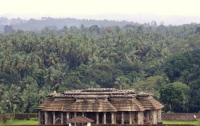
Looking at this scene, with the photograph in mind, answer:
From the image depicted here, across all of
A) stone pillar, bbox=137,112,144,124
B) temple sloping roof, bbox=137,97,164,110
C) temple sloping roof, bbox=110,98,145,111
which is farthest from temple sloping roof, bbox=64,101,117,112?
temple sloping roof, bbox=137,97,164,110

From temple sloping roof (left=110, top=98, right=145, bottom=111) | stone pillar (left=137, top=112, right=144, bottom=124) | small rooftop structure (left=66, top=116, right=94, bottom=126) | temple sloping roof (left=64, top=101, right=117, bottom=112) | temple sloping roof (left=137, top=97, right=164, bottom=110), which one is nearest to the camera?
small rooftop structure (left=66, top=116, right=94, bottom=126)

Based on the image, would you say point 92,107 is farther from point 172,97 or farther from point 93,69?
point 93,69

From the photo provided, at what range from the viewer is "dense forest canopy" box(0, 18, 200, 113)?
9631cm

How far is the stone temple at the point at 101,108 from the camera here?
223 ft

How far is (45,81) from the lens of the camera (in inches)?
4678

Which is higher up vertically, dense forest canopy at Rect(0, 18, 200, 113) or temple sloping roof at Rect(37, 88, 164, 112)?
temple sloping roof at Rect(37, 88, 164, 112)

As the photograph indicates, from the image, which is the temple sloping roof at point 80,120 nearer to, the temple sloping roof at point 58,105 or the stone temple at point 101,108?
the stone temple at point 101,108

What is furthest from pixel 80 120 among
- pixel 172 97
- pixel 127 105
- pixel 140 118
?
pixel 172 97

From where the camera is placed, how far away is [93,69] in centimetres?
12469

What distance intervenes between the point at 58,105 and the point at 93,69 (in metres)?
54.7

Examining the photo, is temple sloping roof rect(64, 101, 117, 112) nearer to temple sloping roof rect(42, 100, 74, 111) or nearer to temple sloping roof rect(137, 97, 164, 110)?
temple sloping roof rect(42, 100, 74, 111)

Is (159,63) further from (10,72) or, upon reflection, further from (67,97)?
(67,97)

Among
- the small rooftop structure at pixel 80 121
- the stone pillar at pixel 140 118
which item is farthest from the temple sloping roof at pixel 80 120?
the stone pillar at pixel 140 118

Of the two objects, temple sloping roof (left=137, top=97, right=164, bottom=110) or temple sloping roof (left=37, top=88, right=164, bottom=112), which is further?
temple sloping roof (left=137, top=97, right=164, bottom=110)
